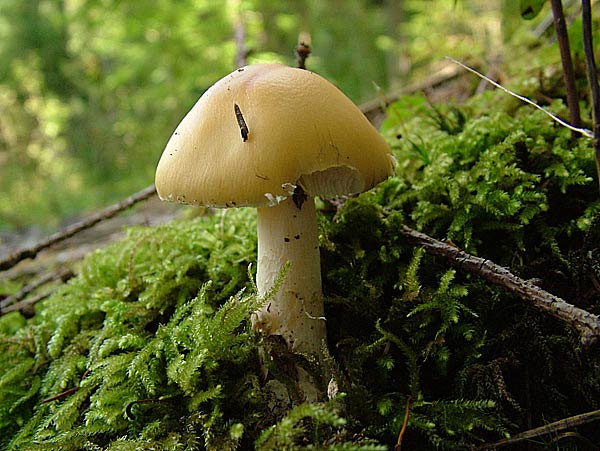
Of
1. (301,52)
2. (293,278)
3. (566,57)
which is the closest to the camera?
(293,278)

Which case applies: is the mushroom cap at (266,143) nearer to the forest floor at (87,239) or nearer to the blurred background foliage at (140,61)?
the forest floor at (87,239)

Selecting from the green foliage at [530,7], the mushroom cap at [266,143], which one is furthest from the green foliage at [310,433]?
the green foliage at [530,7]

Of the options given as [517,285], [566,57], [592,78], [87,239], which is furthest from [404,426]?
[87,239]

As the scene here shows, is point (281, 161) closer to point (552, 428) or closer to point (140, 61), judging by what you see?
point (552, 428)

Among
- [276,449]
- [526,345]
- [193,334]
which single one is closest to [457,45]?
[526,345]

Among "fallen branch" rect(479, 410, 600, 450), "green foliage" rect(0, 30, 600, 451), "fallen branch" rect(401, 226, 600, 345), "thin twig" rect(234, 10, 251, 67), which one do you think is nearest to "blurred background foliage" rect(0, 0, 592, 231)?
"thin twig" rect(234, 10, 251, 67)

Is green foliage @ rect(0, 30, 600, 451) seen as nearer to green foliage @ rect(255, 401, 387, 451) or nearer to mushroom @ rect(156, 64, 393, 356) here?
green foliage @ rect(255, 401, 387, 451)

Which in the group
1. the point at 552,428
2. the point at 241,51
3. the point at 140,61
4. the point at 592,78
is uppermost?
the point at 140,61
